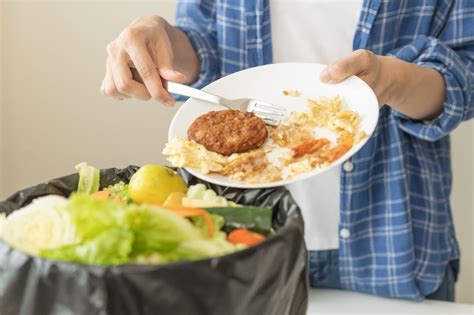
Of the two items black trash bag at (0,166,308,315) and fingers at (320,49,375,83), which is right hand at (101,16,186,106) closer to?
fingers at (320,49,375,83)

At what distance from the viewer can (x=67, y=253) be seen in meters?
0.54

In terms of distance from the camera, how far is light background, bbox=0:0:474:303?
1976 mm

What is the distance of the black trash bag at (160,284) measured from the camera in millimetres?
509

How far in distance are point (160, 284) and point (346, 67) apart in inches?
23.1

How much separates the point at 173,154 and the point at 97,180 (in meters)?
0.13

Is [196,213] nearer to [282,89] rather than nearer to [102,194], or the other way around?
[102,194]

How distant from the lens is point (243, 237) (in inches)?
24.2

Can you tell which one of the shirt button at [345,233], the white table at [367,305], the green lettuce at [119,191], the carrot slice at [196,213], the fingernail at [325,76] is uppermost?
the fingernail at [325,76]

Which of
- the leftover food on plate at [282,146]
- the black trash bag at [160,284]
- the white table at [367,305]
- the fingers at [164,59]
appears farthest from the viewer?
the white table at [367,305]

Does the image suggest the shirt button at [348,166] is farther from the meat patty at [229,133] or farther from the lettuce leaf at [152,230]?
the lettuce leaf at [152,230]

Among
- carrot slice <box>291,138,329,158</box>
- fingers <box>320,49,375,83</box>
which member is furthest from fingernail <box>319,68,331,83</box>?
carrot slice <box>291,138,329,158</box>

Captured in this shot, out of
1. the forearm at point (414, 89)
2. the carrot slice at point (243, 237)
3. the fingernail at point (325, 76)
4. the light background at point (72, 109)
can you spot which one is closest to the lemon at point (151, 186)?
the carrot slice at point (243, 237)

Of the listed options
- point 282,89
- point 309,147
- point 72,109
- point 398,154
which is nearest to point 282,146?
point 309,147

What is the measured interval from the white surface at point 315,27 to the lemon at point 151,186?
71 centimetres
